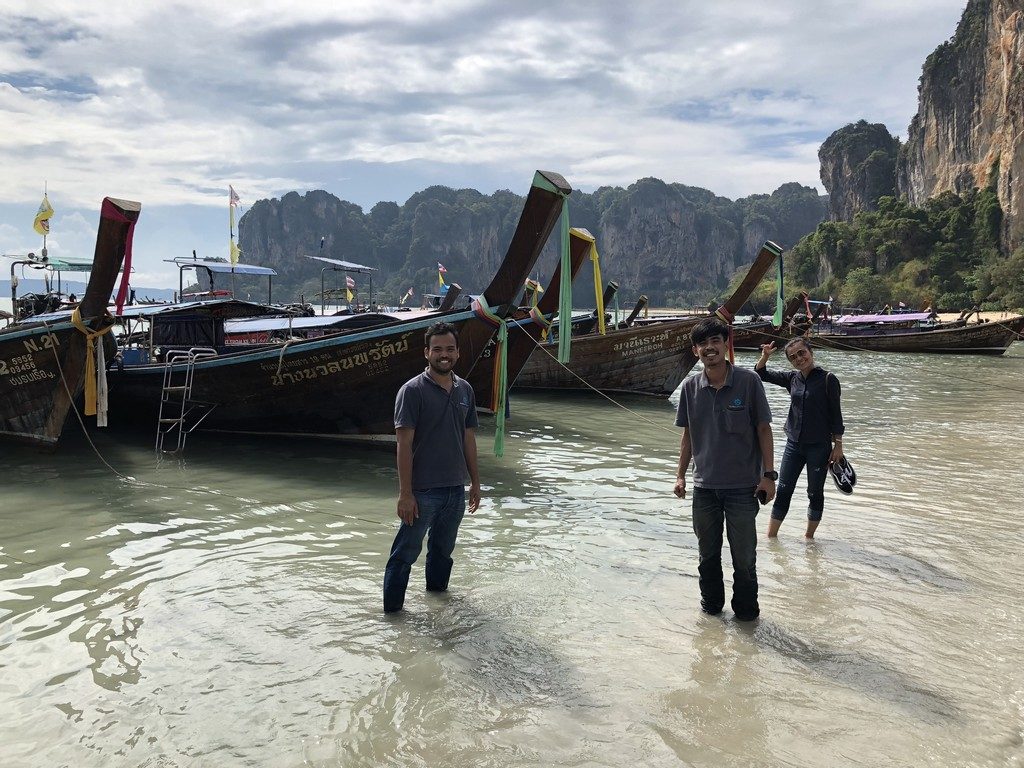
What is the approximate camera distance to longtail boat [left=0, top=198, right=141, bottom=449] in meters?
8.23

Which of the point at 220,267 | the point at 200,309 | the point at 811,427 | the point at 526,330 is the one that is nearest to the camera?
the point at 811,427

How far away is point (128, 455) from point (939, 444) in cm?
1120

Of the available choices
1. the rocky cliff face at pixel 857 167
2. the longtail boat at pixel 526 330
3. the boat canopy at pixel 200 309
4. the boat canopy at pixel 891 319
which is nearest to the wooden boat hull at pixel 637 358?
the longtail boat at pixel 526 330

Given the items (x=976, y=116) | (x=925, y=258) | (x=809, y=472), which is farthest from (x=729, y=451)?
(x=976, y=116)

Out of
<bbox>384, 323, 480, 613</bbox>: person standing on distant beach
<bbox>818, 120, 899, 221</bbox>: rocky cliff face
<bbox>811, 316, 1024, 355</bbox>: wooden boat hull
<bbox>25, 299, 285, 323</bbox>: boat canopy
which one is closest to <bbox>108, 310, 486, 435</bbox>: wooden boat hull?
<bbox>25, 299, 285, 323</bbox>: boat canopy

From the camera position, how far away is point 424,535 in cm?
429

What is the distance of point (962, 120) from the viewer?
6900 cm

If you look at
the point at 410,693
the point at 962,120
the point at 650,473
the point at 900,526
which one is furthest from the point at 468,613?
the point at 962,120

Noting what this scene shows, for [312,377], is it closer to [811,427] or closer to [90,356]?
[90,356]

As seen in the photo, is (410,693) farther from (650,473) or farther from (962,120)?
(962,120)

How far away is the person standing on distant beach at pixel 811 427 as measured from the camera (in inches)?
213

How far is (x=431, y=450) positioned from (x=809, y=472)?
10.4 feet

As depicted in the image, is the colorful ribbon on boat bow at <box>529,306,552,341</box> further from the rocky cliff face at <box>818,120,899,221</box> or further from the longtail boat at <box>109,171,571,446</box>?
the rocky cliff face at <box>818,120,899,221</box>

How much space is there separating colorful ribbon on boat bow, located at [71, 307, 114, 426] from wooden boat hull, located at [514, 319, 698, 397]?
8.45m
